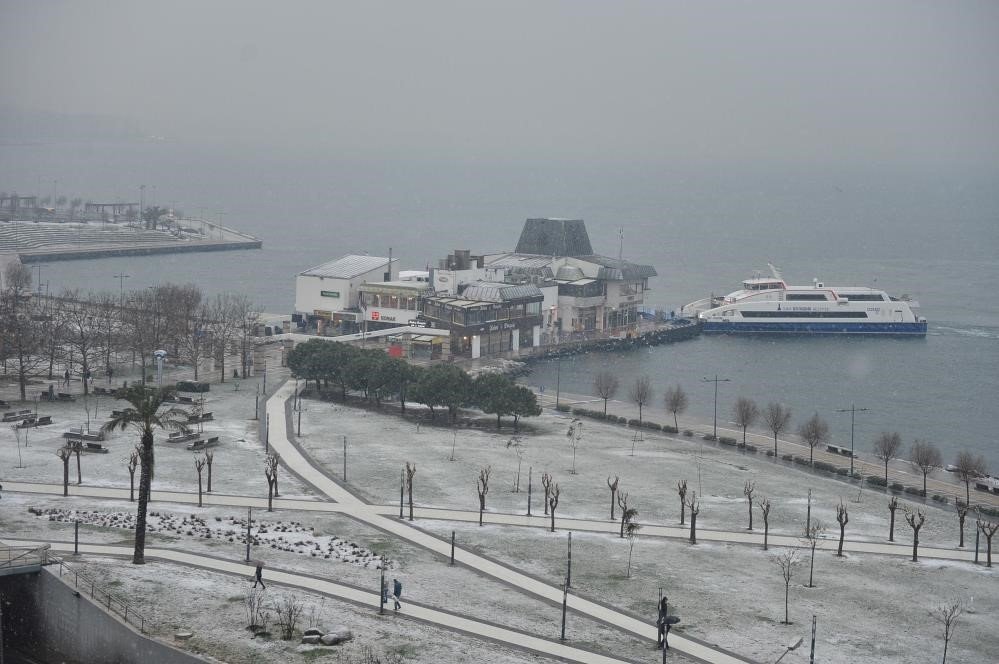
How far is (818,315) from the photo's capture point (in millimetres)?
120438

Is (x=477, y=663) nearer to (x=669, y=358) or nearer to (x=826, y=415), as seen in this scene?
(x=826, y=415)

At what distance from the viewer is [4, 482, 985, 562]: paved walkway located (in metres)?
47.8

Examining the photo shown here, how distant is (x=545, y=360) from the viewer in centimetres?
9900

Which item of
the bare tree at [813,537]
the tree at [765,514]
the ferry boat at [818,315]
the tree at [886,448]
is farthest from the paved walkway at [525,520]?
the ferry boat at [818,315]

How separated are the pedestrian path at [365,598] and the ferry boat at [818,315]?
8226 cm

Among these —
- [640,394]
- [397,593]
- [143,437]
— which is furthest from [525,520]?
[640,394]

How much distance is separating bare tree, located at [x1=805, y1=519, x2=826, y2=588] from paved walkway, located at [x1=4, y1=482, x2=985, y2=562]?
0.34 metres

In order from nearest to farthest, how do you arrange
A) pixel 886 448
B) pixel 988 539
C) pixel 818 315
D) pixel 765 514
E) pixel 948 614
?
pixel 948 614 < pixel 988 539 < pixel 765 514 < pixel 886 448 < pixel 818 315

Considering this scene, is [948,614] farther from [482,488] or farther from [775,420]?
[775,420]

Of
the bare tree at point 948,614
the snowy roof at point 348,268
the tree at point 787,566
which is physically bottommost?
the bare tree at point 948,614

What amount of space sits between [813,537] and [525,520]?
10088 mm

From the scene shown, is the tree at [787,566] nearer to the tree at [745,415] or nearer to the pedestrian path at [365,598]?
the pedestrian path at [365,598]

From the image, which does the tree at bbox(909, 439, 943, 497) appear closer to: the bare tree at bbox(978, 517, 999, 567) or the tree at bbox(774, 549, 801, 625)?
the bare tree at bbox(978, 517, 999, 567)

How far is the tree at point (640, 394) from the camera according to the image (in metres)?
75.2
